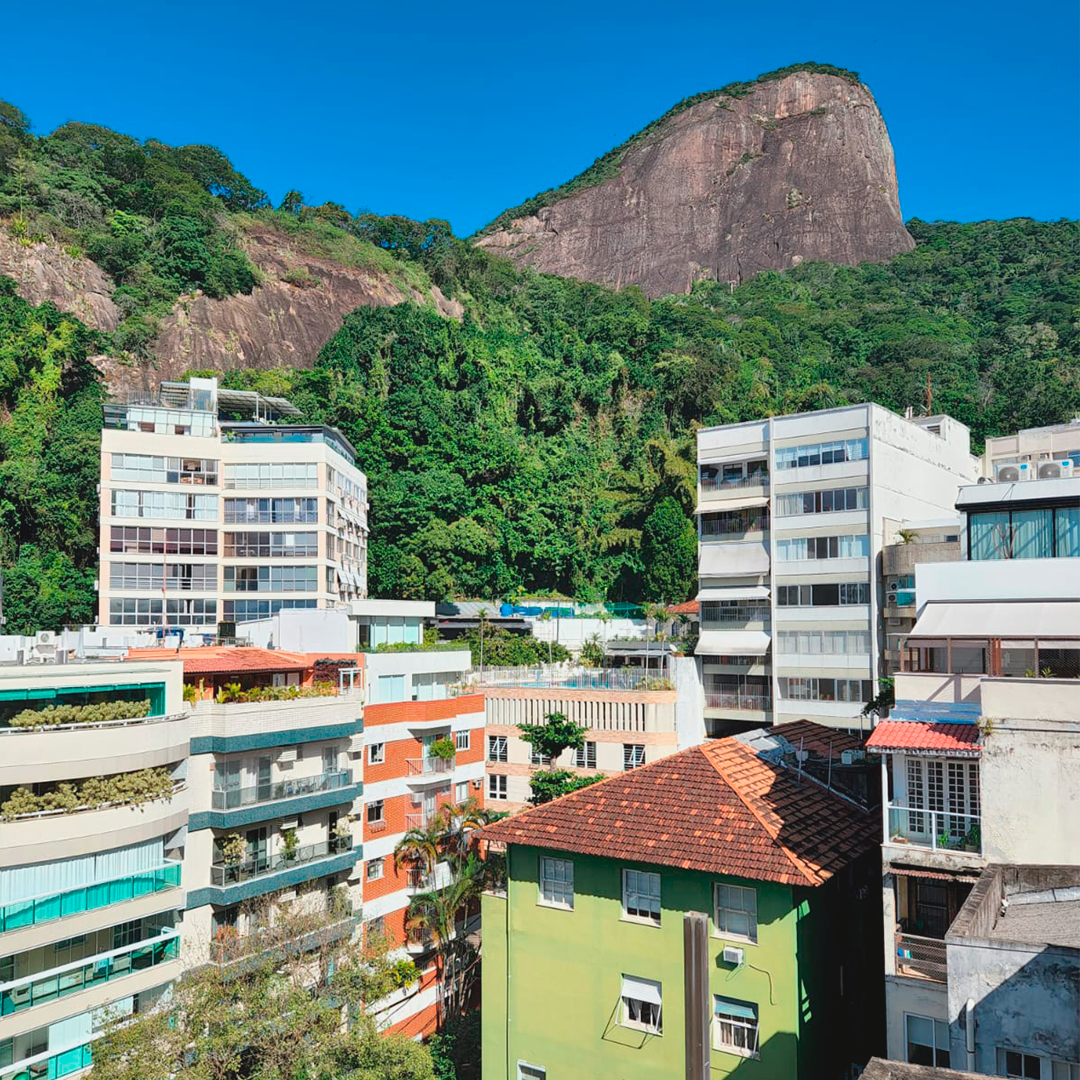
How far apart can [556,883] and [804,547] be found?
26890 mm

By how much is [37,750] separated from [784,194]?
139 meters

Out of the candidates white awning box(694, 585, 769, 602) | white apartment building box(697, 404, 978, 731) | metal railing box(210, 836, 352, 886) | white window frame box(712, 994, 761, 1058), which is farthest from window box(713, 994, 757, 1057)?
white awning box(694, 585, 769, 602)

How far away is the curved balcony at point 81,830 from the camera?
20.5 meters

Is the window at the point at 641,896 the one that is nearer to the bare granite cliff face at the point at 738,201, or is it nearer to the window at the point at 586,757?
the window at the point at 586,757

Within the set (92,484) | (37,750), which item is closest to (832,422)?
(37,750)

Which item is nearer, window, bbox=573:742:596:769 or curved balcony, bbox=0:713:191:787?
curved balcony, bbox=0:713:191:787

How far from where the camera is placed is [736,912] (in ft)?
65.6

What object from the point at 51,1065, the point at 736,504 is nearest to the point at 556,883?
the point at 51,1065

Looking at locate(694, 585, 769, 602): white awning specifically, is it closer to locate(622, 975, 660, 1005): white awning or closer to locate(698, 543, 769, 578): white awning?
locate(698, 543, 769, 578): white awning

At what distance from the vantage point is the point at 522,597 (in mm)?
64000

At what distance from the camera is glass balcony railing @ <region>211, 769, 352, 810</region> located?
83.4 ft

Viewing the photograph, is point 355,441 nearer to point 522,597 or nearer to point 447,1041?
point 522,597

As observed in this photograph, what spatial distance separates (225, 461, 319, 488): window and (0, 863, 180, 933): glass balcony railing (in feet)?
105

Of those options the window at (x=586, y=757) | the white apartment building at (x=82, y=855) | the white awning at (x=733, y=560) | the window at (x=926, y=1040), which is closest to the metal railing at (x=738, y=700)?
the white awning at (x=733, y=560)
